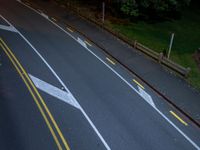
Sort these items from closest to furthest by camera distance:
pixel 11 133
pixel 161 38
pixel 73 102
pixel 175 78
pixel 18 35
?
pixel 11 133 < pixel 73 102 < pixel 175 78 < pixel 18 35 < pixel 161 38

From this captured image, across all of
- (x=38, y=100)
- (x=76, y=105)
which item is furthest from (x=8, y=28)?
(x=76, y=105)

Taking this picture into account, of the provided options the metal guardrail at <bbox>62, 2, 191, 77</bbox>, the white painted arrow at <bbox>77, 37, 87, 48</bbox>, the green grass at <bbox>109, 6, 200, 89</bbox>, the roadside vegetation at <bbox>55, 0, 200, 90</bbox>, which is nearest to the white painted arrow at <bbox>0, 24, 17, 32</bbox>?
the white painted arrow at <bbox>77, 37, 87, 48</bbox>

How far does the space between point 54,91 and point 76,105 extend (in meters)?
1.83

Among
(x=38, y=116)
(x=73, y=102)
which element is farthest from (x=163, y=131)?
(x=38, y=116)

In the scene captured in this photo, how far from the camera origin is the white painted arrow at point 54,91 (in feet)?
53.6

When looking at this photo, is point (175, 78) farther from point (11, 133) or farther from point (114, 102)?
point (11, 133)

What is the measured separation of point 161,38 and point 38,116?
55.0ft

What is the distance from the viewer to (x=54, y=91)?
17000mm

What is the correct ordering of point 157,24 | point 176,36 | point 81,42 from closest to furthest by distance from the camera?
point 81,42, point 176,36, point 157,24

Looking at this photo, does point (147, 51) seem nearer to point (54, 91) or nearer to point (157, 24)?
point (54, 91)

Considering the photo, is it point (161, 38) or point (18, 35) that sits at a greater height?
point (18, 35)

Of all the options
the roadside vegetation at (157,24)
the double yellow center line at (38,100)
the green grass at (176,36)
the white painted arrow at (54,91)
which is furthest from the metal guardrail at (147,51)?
the double yellow center line at (38,100)

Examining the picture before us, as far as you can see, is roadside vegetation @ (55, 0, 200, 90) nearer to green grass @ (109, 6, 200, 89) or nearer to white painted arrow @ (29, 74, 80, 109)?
green grass @ (109, 6, 200, 89)

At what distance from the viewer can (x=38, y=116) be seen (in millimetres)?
14797
